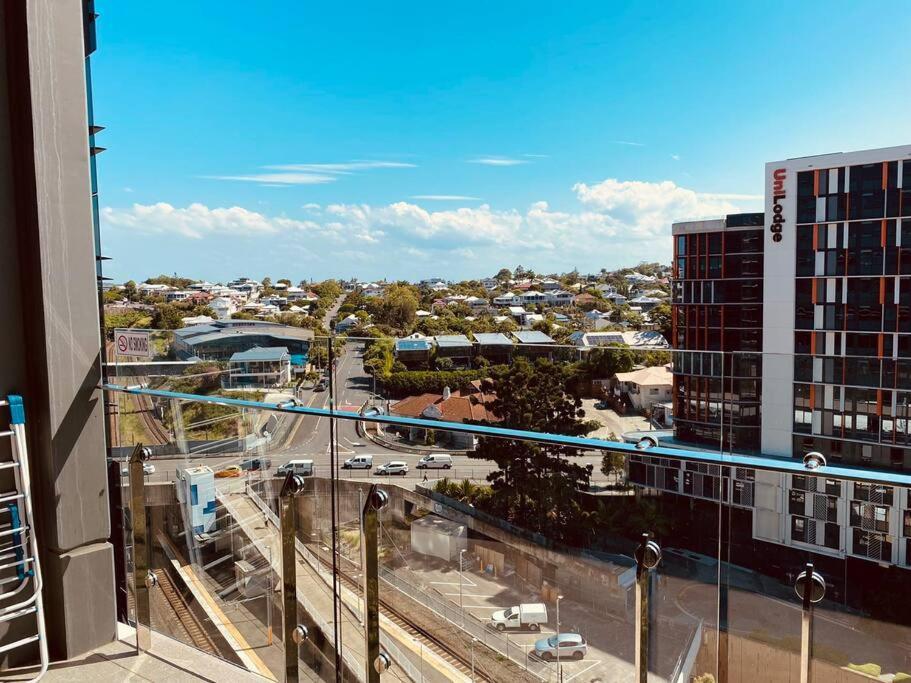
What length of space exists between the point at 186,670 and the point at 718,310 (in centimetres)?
3078

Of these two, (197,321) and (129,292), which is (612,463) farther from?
(129,292)

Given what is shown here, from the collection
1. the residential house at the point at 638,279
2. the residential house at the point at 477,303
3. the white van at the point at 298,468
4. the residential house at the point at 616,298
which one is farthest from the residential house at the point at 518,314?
the white van at the point at 298,468

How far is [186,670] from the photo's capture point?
1.54 meters

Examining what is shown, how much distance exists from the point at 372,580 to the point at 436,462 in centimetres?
31

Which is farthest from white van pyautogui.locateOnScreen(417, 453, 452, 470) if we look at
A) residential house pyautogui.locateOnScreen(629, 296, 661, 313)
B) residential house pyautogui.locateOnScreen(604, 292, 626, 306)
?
residential house pyautogui.locateOnScreen(604, 292, 626, 306)

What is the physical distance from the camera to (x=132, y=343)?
1908 mm

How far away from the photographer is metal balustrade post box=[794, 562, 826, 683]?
0.87m

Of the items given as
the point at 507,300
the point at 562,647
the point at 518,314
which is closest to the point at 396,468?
the point at 562,647

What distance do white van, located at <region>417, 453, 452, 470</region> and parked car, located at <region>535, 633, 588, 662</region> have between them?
347 mm

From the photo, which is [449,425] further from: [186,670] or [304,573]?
[186,670]

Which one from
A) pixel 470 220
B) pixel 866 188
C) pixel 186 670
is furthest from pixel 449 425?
pixel 470 220

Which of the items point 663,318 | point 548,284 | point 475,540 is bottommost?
point 663,318

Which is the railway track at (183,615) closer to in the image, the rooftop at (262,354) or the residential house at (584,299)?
the rooftop at (262,354)

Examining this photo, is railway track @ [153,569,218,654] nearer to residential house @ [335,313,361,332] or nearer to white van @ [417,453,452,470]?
white van @ [417,453,452,470]
